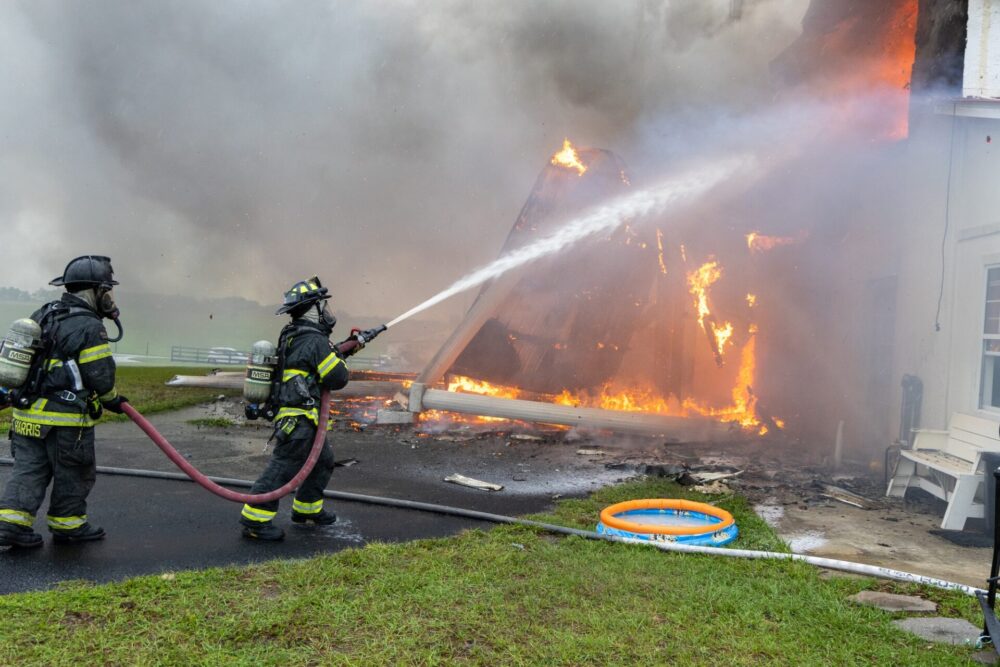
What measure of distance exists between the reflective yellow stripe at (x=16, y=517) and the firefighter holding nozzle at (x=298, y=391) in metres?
1.39

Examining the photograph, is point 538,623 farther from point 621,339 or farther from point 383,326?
point 621,339

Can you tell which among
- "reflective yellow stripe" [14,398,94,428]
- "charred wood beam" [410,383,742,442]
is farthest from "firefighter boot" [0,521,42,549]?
"charred wood beam" [410,383,742,442]

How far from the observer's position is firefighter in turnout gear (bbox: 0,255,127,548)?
4645 millimetres

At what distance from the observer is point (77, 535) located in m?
4.74

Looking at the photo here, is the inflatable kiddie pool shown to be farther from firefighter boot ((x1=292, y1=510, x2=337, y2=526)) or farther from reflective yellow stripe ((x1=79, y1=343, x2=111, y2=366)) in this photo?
reflective yellow stripe ((x1=79, y1=343, x2=111, y2=366))

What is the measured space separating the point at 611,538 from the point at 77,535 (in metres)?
3.75

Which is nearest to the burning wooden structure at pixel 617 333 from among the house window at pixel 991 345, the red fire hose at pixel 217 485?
the house window at pixel 991 345

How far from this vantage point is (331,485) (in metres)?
7.01

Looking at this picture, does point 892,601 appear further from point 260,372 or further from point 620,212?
point 620,212

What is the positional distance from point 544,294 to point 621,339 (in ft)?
5.25

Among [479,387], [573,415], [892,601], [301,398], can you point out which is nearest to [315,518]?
[301,398]

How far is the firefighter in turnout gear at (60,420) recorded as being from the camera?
183 inches

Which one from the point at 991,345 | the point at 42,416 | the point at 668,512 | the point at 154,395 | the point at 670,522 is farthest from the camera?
the point at 154,395

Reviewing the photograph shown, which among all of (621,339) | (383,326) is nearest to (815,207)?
(621,339)
